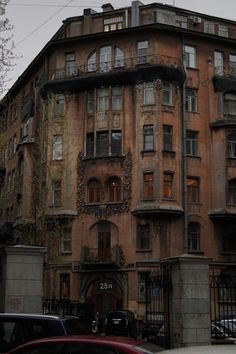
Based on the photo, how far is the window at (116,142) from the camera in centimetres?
4297

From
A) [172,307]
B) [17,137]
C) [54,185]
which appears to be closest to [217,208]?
[54,185]

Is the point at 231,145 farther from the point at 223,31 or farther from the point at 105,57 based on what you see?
the point at 105,57

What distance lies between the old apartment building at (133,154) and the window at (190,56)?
91 millimetres

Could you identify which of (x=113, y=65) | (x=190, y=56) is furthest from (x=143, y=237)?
(x=190, y=56)

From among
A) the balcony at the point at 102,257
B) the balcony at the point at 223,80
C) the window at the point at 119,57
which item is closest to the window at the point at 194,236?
the balcony at the point at 102,257

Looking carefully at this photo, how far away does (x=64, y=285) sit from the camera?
42438mm

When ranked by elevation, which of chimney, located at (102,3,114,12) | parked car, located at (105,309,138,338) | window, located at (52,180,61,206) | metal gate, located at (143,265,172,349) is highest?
chimney, located at (102,3,114,12)

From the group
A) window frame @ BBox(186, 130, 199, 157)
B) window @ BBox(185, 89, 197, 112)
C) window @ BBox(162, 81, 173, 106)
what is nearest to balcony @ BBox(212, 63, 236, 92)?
window @ BBox(185, 89, 197, 112)

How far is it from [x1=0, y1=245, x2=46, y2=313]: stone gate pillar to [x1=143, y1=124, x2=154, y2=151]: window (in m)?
25.8

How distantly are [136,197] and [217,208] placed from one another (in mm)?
5748

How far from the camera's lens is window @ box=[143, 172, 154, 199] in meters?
41.3

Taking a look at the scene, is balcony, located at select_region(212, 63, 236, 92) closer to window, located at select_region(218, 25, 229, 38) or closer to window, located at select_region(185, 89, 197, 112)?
window, located at select_region(185, 89, 197, 112)

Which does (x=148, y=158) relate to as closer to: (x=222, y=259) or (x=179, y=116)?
(x=179, y=116)

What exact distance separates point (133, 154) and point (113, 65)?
6.98 m
